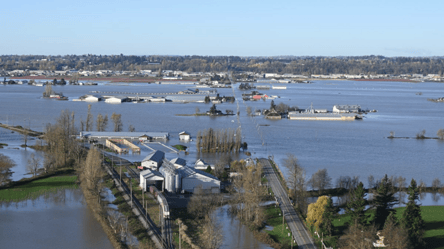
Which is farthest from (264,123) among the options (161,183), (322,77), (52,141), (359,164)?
(322,77)

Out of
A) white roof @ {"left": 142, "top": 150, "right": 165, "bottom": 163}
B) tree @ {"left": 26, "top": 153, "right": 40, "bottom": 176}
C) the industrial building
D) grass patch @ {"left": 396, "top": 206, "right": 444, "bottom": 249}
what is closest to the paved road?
grass patch @ {"left": 396, "top": 206, "right": 444, "bottom": 249}

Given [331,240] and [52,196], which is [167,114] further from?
[331,240]

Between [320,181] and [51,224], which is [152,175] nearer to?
[51,224]

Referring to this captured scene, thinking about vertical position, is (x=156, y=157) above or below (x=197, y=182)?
above

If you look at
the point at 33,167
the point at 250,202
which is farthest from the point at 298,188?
the point at 33,167

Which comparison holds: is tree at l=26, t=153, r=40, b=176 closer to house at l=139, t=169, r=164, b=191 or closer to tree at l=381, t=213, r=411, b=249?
house at l=139, t=169, r=164, b=191

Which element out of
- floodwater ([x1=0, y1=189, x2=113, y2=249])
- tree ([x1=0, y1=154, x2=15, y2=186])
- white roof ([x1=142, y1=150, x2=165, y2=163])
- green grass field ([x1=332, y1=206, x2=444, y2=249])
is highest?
white roof ([x1=142, y1=150, x2=165, y2=163])

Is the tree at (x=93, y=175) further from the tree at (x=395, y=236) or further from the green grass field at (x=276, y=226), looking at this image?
the tree at (x=395, y=236)
